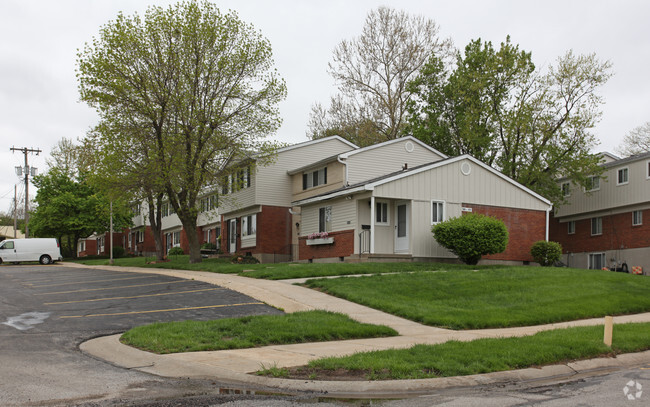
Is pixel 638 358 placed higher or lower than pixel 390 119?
lower

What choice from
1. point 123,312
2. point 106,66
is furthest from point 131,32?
point 123,312

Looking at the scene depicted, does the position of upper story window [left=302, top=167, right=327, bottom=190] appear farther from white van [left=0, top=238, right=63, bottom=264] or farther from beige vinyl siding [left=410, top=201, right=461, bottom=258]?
white van [left=0, top=238, right=63, bottom=264]

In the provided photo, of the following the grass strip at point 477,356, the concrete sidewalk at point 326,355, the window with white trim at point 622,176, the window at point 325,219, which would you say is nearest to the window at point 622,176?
the window with white trim at point 622,176

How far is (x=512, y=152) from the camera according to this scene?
3891 centimetres

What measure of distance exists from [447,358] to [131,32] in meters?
25.3

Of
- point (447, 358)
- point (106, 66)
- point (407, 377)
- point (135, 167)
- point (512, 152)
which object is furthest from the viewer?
point (512, 152)

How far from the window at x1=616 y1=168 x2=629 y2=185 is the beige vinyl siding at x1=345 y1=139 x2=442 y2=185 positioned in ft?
38.1

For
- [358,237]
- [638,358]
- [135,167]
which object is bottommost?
[638,358]

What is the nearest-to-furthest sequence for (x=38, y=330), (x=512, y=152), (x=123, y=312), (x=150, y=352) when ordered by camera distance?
(x=150, y=352)
(x=38, y=330)
(x=123, y=312)
(x=512, y=152)

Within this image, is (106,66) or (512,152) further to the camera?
(512,152)

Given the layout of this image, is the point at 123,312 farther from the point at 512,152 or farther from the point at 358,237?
the point at 512,152

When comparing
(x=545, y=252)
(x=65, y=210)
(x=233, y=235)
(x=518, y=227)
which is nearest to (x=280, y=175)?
(x=233, y=235)

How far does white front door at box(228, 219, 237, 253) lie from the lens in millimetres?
41062

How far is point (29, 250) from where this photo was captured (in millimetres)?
42375
